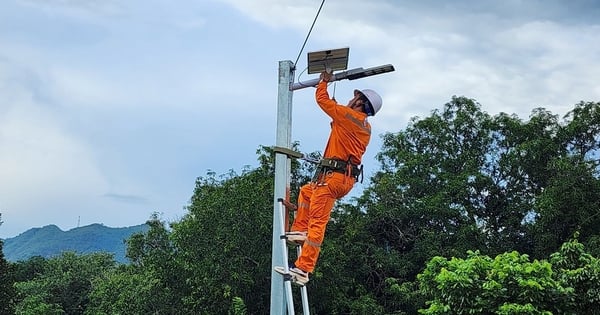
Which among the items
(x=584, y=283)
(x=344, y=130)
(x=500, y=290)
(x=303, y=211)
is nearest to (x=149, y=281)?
(x=500, y=290)

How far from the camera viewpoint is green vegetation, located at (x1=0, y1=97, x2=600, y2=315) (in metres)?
13.6

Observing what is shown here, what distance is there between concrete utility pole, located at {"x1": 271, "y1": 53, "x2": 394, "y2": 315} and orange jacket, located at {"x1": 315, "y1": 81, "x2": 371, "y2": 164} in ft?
0.46

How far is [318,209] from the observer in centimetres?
375

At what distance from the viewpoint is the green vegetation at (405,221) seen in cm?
1359

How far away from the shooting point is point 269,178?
14.9 metres

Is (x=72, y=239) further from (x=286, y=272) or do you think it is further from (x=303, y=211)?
(x=286, y=272)

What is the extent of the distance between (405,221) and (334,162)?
1228 cm

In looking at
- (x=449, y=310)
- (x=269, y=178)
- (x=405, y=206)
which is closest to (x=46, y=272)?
(x=269, y=178)

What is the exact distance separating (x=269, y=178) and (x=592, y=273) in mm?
7477

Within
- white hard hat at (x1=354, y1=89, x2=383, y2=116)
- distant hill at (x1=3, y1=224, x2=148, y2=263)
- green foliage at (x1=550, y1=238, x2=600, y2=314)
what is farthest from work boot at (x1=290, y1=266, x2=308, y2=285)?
distant hill at (x1=3, y1=224, x2=148, y2=263)

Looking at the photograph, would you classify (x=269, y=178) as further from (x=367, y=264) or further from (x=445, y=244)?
(x=445, y=244)

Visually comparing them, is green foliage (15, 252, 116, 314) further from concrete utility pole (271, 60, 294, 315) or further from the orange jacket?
the orange jacket

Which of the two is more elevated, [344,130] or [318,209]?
[344,130]

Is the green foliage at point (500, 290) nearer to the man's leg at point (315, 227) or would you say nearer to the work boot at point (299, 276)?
the man's leg at point (315, 227)
